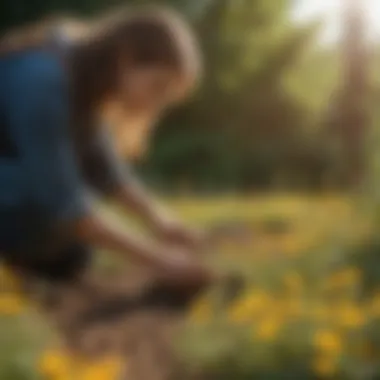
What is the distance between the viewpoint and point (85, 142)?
1.68 meters

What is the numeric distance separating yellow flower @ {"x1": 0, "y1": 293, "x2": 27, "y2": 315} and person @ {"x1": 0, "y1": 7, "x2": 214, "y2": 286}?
5 centimetres

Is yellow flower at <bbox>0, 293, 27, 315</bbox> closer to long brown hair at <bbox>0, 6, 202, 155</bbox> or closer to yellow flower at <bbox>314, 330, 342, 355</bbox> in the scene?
long brown hair at <bbox>0, 6, 202, 155</bbox>

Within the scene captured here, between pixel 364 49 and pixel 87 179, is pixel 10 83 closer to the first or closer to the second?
pixel 87 179

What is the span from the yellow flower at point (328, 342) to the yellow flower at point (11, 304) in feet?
1.50

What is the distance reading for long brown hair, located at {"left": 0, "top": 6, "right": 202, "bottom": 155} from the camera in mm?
1671

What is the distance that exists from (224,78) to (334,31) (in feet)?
0.63

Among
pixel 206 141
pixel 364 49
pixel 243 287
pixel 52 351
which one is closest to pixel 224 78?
pixel 206 141

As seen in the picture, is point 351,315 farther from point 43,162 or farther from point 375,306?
point 43,162

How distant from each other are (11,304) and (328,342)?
1.63ft

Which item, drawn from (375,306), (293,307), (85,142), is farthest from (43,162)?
(375,306)

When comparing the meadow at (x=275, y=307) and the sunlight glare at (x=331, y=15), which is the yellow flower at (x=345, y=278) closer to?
the meadow at (x=275, y=307)

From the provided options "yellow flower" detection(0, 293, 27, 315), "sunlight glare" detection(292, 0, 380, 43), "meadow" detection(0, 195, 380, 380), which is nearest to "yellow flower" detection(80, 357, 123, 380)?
"meadow" detection(0, 195, 380, 380)

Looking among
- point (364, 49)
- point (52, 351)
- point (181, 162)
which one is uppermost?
point (364, 49)

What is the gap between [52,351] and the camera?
1.61m
